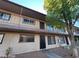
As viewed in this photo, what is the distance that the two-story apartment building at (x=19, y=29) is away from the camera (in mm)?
10651

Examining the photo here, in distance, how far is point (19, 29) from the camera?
37.6ft

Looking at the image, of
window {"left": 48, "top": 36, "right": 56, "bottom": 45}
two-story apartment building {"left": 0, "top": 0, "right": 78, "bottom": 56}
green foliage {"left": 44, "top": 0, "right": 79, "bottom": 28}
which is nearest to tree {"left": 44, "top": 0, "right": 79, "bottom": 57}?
green foliage {"left": 44, "top": 0, "right": 79, "bottom": 28}

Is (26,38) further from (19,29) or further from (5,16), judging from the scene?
(5,16)

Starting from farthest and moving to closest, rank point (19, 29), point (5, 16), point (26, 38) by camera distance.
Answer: point (26, 38) → point (19, 29) → point (5, 16)

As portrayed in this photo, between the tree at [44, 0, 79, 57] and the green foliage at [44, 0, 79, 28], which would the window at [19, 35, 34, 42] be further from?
the green foliage at [44, 0, 79, 28]

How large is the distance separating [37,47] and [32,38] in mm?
1575

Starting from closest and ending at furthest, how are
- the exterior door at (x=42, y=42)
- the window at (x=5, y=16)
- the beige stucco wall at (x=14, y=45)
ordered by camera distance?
the beige stucco wall at (x=14, y=45) → the window at (x=5, y=16) → the exterior door at (x=42, y=42)

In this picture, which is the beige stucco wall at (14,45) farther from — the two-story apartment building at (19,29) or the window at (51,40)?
the window at (51,40)

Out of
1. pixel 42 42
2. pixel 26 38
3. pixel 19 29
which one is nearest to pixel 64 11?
pixel 19 29

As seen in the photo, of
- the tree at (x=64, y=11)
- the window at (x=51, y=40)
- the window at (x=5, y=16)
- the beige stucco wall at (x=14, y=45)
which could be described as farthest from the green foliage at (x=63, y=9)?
the window at (x=51, y=40)

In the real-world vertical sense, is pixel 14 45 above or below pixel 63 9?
below

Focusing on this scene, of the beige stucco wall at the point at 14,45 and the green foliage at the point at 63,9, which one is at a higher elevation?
the green foliage at the point at 63,9

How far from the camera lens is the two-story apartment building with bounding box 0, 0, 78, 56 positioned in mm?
10651

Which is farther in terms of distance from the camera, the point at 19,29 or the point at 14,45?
the point at 19,29
